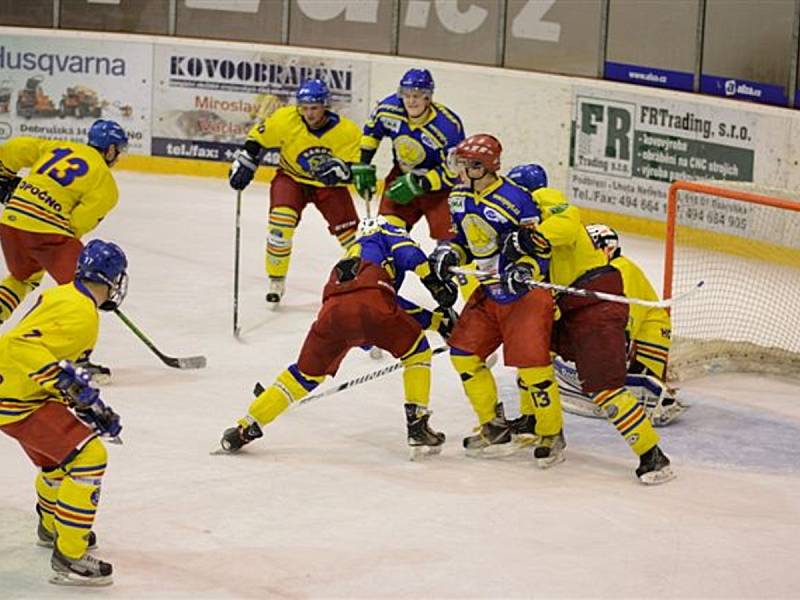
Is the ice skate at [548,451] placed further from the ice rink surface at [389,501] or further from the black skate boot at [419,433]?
the black skate boot at [419,433]

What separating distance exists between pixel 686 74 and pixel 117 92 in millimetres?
4007

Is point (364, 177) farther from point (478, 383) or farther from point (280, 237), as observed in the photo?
point (478, 383)

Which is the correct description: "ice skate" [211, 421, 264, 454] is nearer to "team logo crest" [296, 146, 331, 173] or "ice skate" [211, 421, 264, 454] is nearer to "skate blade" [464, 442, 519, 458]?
"skate blade" [464, 442, 519, 458]

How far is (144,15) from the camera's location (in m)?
12.5

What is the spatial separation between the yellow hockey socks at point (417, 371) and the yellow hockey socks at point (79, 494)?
1646 millimetres

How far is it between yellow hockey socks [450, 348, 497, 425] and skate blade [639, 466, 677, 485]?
2.10ft

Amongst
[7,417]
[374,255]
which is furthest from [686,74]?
[7,417]

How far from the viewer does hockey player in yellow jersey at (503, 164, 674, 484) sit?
6156 mm

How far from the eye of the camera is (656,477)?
6.21 metres

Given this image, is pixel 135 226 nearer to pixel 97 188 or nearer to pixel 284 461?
pixel 97 188

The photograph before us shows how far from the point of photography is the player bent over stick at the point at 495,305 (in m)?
6.23

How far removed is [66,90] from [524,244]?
6700 mm

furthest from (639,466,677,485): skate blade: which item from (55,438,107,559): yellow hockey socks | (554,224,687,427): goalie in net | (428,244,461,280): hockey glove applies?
(55,438,107,559): yellow hockey socks

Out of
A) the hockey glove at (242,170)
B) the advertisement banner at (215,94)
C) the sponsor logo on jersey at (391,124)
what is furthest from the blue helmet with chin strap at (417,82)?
the advertisement banner at (215,94)
